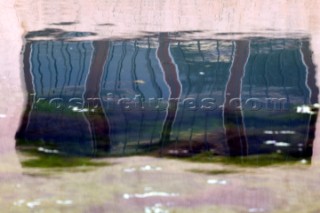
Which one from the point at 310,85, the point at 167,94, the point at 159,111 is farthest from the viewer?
the point at 310,85

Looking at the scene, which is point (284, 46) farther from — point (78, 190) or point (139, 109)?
point (78, 190)

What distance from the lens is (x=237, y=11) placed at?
384 centimetres

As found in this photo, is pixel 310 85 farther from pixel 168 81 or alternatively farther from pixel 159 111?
pixel 159 111

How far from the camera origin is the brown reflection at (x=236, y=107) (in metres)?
2.04

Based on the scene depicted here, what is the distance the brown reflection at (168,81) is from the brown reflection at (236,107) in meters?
0.17

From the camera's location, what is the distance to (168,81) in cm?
264

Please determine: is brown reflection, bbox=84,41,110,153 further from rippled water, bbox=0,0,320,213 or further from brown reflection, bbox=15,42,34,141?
brown reflection, bbox=15,42,34,141

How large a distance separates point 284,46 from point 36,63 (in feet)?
3.50

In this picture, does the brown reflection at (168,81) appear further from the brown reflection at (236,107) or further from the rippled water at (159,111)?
the brown reflection at (236,107)

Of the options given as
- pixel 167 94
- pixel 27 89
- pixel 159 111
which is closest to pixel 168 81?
pixel 167 94

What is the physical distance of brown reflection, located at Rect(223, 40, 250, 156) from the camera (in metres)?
2.04

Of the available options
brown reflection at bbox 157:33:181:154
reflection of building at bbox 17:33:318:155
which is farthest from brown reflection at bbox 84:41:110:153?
brown reflection at bbox 157:33:181:154

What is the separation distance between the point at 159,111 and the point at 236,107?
264 mm

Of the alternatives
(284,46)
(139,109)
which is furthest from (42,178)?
(284,46)
